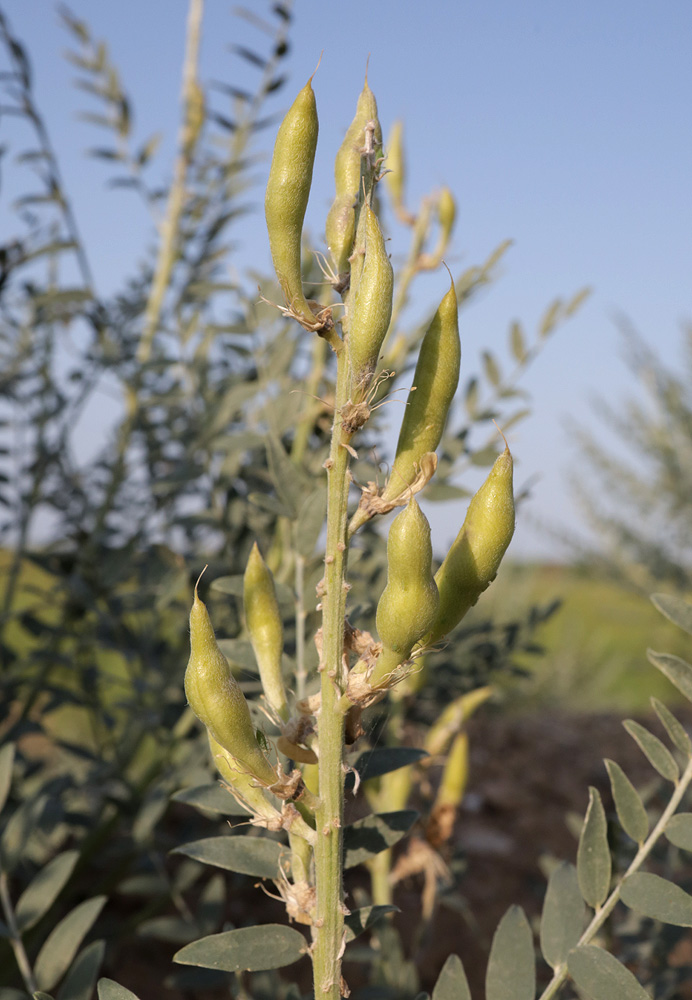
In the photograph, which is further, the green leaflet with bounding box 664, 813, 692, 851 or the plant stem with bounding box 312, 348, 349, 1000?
the green leaflet with bounding box 664, 813, 692, 851

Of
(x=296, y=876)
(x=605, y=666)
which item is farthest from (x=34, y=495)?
(x=605, y=666)

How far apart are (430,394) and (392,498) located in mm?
62

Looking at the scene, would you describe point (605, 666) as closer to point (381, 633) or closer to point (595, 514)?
point (595, 514)

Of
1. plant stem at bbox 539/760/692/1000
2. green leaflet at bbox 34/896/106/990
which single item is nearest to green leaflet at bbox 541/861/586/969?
plant stem at bbox 539/760/692/1000

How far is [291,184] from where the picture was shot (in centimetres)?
44

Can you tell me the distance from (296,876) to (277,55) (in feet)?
3.83

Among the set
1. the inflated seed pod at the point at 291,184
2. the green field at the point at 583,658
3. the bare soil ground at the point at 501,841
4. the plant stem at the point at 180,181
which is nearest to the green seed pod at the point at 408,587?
the inflated seed pod at the point at 291,184

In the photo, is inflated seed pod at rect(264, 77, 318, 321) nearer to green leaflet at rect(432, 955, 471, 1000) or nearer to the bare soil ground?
green leaflet at rect(432, 955, 471, 1000)

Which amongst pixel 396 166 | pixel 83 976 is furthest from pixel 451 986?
pixel 396 166

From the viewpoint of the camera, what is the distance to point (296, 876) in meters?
0.49

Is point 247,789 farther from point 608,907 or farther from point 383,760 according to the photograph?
point 608,907

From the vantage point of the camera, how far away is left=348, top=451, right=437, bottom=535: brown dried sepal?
17.8 inches

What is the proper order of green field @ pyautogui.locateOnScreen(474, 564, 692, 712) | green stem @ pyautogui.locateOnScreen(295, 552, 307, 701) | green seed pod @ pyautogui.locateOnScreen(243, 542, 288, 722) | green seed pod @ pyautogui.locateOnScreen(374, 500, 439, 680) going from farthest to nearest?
green field @ pyautogui.locateOnScreen(474, 564, 692, 712)
green stem @ pyautogui.locateOnScreen(295, 552, 307, 701)
green seed pod @ pyautogui.locateOnScreen(243, 542, 288, 722)
green seed pod @ pyautogui.locateOnScreen(374, 500, 439, 680)

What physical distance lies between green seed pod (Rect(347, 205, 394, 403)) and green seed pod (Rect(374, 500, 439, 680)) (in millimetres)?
75
